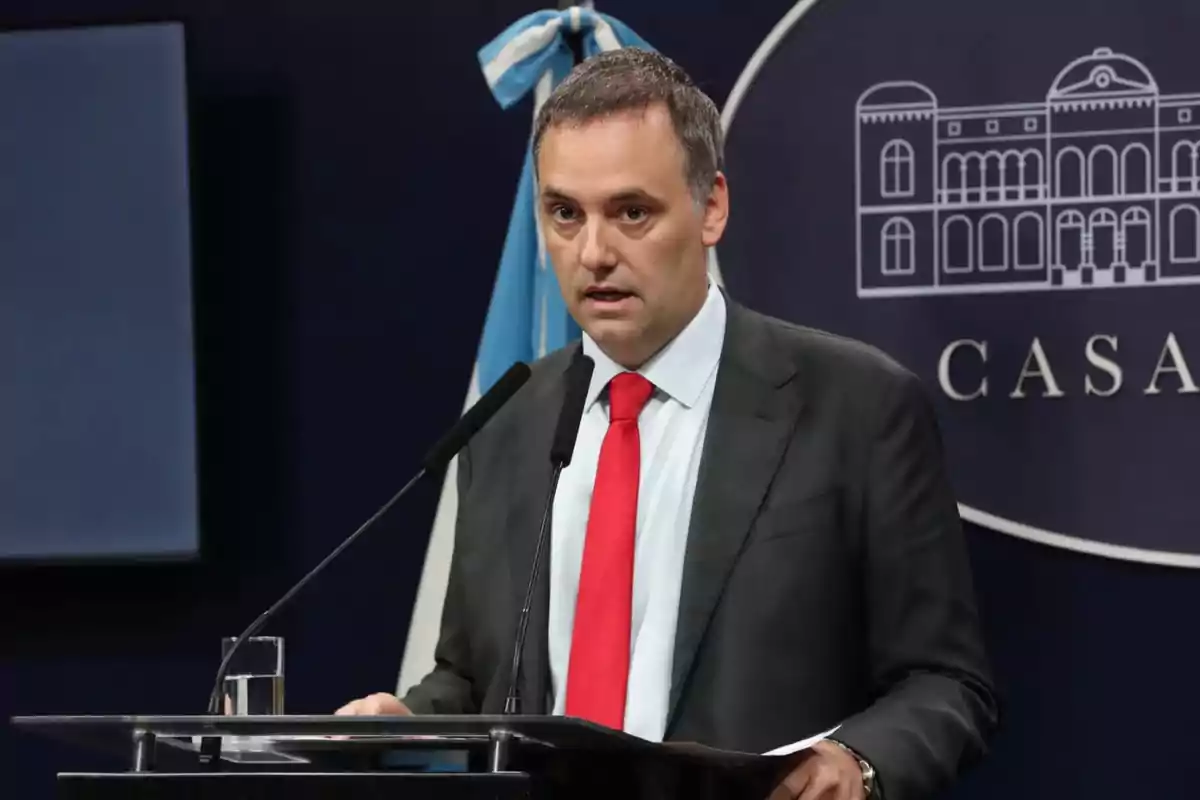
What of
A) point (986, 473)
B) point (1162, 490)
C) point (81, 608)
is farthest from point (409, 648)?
point (1162, 490)

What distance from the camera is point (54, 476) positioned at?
364cm

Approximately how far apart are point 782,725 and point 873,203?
4.58 feet

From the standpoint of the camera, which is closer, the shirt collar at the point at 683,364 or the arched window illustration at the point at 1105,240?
the shirt collar at the point at 683,364

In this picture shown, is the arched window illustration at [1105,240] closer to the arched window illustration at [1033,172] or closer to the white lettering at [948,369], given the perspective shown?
the arched window illustration at [1033,172]

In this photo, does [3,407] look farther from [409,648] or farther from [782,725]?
[782,725]

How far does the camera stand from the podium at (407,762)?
5.02ft

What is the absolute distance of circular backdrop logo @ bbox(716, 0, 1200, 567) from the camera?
324 cm

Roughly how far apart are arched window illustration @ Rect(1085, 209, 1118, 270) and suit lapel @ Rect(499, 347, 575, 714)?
117cm

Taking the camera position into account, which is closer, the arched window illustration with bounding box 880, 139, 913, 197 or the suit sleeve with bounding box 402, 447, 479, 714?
the suit sleeve with bounding box 402, 447, 479, 714

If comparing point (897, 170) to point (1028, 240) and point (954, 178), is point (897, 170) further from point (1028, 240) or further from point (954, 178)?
point (1028, 240)

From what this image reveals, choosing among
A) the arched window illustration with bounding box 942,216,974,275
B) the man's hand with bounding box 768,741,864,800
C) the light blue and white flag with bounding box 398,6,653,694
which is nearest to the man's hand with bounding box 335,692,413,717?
the man's hand with bounding box 768,741,864,800

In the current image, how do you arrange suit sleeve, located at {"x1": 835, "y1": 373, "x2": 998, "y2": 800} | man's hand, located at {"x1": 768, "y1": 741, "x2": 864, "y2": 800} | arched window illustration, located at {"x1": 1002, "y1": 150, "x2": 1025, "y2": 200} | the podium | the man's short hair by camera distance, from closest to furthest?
the podium < man's hand, located at {"x1": 768, "y1": 741, "x2": 864, "y2": 800} < suit sleeve, located at {"x1": 835, "y1": 373, "x2": 998, "y2": 800} < the man's short hair < arched window illustration, located at {"x1": 1002, "y1": 150, "x2": 1025, "y2": 200}

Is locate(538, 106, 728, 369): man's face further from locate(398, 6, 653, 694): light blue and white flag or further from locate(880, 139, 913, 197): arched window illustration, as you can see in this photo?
locate(880, 139, 913, 197): arched window illustration

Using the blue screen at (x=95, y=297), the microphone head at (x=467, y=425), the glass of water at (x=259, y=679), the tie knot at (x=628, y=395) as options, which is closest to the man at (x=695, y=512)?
the tie knot at (x=628, y=395)
